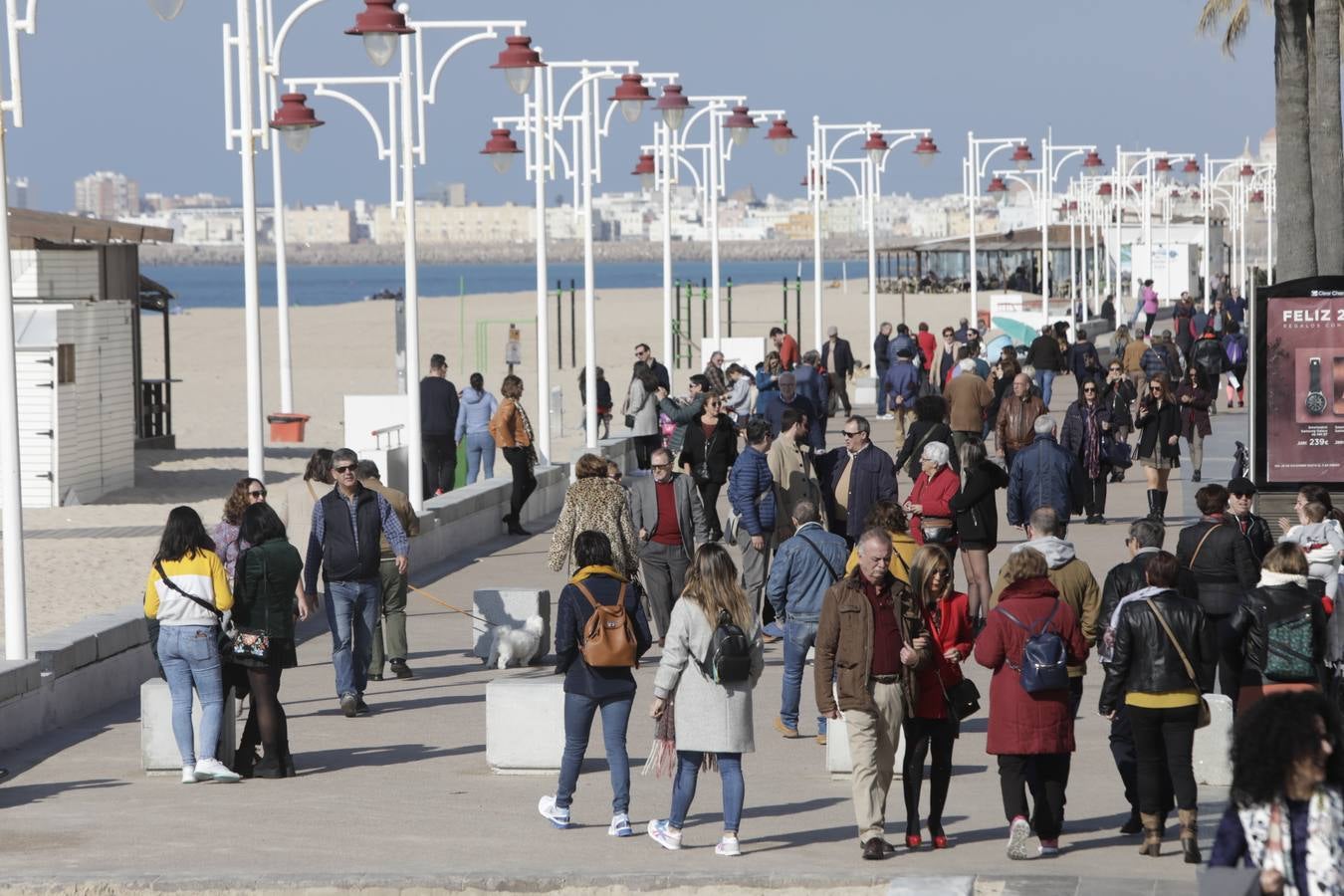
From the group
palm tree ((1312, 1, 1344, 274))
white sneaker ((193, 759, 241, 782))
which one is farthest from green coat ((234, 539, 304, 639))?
palm tree ((1312, 1, 1344, 274))

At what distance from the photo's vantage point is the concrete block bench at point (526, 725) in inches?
427

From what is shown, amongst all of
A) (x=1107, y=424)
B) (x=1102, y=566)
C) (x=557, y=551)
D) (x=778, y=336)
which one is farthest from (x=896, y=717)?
(x=778, y=336)

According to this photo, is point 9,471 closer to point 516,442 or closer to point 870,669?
point 870,669

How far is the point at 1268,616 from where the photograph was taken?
9.62m

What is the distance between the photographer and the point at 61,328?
84.7 feet

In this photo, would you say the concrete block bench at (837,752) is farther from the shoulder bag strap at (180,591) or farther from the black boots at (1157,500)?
the black boots at (1157,500)

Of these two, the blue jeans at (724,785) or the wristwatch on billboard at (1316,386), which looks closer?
the blue jeans at (724,785)

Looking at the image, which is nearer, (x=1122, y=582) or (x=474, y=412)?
(x=1122, y=582)

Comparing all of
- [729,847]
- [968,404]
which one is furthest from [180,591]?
[968,404]

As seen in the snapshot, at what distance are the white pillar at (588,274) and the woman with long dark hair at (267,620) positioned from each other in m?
13.8

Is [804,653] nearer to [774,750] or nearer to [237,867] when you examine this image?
[774,750]

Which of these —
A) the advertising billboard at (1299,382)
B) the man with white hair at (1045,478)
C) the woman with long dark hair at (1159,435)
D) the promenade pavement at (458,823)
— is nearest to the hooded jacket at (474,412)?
the woman with long dark hair at (1159,435)

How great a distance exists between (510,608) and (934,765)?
18.0 ft

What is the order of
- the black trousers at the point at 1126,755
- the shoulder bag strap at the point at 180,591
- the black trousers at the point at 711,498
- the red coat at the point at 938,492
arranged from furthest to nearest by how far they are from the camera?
1. the black trousers at the point at 711,498
2. the red coat at the point at 938,492
3. the shoulder bag strap at the point at 180,591
4. the black trousers at the point at 1126,755
